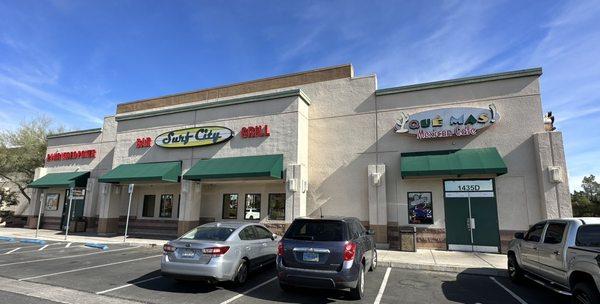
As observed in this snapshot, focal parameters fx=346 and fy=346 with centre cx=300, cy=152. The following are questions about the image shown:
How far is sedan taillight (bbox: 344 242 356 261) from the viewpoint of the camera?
703cm

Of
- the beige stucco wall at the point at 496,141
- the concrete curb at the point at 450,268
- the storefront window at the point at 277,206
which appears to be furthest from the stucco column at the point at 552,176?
the storefront window at the point at 277,206

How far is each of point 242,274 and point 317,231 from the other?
238 cm

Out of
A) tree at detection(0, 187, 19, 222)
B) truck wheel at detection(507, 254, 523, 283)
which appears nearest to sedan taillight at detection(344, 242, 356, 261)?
truck wheel at detection(507, 254, 523, 283)

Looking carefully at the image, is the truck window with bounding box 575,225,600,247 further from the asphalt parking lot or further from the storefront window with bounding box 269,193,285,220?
the storefront window with bounding box 269,193,285,220

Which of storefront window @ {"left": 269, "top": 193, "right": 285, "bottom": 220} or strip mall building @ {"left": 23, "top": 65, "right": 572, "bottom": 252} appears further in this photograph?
storefront window @ {"left": 269, "top": 193, "right": 285, "bottom": 220}

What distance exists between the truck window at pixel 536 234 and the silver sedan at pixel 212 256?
A: 692cm

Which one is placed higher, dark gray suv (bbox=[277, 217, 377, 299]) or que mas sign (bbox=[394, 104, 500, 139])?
que mas sign (bbox=[394, 104, 500, 139])

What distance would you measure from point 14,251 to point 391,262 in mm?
14682

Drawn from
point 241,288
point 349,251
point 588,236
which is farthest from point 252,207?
point 588,236

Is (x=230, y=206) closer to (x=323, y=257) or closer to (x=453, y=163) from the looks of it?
(x=453, y=163)

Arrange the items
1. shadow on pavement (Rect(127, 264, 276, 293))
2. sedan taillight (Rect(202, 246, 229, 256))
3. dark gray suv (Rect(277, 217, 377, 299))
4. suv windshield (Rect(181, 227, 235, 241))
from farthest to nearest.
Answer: suv windshield (Rect(181, 227, 235, 241)), shadow on pavement (Rect(127, 264, 276, 293)), sedan taillight (Rect(202, 246, 229, 256)), dark gray suv (Rect(277, 217, 377, 299))

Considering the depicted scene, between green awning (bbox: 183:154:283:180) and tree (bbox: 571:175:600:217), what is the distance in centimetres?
4049

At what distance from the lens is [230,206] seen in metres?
19.3

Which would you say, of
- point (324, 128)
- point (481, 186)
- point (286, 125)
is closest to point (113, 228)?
point (286, 125)
